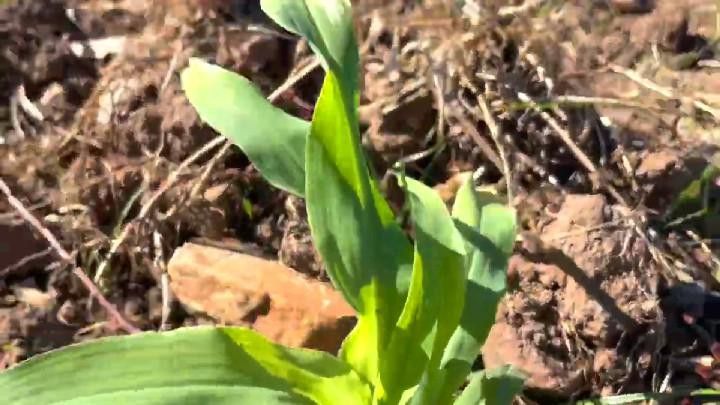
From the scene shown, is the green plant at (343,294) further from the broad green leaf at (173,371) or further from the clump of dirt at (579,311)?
the clump of dirt at (579,311)

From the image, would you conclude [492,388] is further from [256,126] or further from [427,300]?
[256,126]

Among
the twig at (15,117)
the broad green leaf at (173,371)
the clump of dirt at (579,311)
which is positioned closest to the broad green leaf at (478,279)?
the broad green leaf at (173,371)

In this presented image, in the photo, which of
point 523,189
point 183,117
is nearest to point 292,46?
point 183,117

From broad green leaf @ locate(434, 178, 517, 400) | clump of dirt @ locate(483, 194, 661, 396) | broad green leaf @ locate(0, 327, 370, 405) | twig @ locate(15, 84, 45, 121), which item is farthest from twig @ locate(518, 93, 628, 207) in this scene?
twig @ locate(15, 84, 45, 121)

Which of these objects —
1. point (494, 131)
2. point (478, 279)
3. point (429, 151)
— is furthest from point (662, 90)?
point (478, 279)

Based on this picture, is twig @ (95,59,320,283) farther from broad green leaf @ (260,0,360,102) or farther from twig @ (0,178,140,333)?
broad green leaf @ (260,0,360,102)
